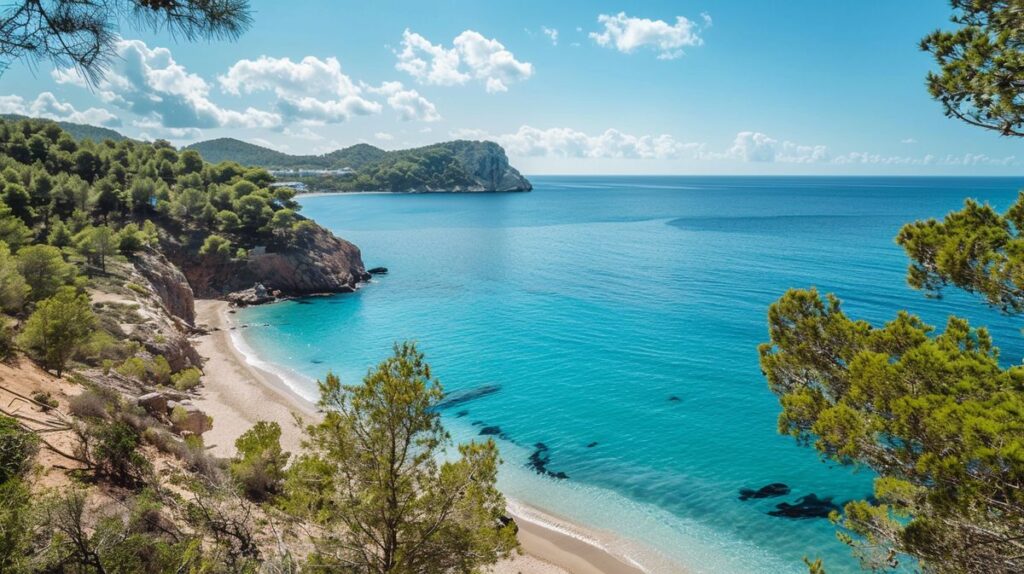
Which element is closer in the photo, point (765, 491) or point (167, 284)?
point (765, 491)

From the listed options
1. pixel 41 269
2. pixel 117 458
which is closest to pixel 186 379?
pixel 41 269

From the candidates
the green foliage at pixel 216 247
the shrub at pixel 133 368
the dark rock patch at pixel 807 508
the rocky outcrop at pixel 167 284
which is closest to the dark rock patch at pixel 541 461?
the dark rock patch at pixel 807 508

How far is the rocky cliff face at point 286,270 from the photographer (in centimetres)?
5541

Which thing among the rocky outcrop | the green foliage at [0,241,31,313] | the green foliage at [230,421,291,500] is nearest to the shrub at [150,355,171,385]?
the green foliage at [0,241,31,313]

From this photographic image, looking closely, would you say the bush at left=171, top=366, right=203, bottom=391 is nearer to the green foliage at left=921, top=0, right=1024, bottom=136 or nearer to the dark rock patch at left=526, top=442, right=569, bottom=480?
the dark rock patch at left=526, top=442, right=569, bottom=480

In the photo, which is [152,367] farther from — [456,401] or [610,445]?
[610,445]

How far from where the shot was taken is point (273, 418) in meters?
28.0

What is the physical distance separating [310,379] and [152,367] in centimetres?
996

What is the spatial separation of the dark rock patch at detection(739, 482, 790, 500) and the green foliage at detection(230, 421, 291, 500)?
62.9ft

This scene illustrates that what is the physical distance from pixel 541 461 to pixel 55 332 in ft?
71.0

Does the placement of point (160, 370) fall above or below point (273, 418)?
above

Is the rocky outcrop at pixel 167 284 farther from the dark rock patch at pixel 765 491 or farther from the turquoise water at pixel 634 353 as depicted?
the dark rock patch at pixel 765 491

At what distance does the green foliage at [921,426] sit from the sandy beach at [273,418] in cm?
971

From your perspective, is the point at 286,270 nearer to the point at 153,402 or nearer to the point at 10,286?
the point at 10,286
